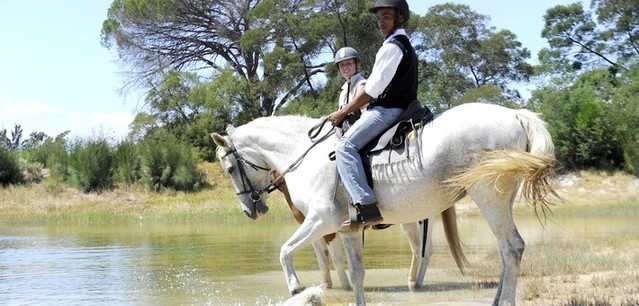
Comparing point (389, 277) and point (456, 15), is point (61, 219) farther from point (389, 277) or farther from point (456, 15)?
point (456, 15)

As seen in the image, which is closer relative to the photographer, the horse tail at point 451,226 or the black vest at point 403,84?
the black vest at point 403,84

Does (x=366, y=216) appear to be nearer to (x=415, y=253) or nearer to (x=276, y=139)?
(x=276, y=139)

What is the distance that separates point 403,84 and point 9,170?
3159 centimetres

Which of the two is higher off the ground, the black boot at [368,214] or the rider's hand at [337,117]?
the rider's hand at [337,117]

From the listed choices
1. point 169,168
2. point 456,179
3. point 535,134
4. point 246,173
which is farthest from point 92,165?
point 535,134

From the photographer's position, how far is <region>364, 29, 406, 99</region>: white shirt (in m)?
7.66

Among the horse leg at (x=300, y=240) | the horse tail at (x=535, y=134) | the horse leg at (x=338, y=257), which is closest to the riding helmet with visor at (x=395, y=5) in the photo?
the horse tail at (x=535, y=134)

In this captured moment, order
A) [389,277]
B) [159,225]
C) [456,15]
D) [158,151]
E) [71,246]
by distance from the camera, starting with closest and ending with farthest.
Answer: [389,277] → [71,246] → [159,225] → [158,151] → [456,15]

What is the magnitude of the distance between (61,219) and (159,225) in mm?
4477

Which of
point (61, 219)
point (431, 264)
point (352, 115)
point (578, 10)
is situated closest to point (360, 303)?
point (352, 115)

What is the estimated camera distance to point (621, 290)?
27.8 ft

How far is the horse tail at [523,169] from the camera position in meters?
7.00

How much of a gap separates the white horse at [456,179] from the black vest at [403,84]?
0.38 metres

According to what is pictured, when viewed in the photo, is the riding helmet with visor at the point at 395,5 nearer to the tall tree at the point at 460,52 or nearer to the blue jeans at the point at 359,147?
the blue jeans at the point at 359,147
